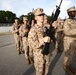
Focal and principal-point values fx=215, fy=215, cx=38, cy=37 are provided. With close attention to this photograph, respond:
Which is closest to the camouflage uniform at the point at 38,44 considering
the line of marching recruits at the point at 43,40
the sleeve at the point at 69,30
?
the line of marching recruits at the point at 43,40

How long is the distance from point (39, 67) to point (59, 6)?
1774 mm

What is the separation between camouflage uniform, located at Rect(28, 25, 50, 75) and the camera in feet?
15.3

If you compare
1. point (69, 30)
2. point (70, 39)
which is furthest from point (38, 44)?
point (70, 39)

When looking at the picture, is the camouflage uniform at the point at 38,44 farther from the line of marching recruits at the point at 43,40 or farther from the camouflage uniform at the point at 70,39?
the camouflage uniform at the point at 70,39

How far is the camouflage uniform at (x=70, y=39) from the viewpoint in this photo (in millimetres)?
6457

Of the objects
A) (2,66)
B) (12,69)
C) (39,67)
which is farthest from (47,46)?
(2,66)

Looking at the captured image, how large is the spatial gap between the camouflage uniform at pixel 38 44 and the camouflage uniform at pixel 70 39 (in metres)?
1.79

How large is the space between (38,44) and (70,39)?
7.37 ft

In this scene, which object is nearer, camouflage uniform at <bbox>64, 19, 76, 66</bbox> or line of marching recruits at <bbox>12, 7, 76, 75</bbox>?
line of marching recruits at <bbox>12, 7, 76, 75</bbox>

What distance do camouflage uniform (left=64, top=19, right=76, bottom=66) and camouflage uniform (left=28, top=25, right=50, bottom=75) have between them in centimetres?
179

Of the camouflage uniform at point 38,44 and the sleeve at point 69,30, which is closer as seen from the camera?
the camouflage uniform at point 38,44

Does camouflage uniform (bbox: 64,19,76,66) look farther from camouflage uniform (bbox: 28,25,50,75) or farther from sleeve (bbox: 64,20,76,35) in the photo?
camouflage uniform (bbox: 28,25,50,75)

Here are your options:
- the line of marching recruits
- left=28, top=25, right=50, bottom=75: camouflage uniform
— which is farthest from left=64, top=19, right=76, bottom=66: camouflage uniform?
left=28, top=25, right=50, bottom=75: camouflage uniform

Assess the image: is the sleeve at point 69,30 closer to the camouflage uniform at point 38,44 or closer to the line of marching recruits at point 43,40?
the line of marching recruits at point 43,40
